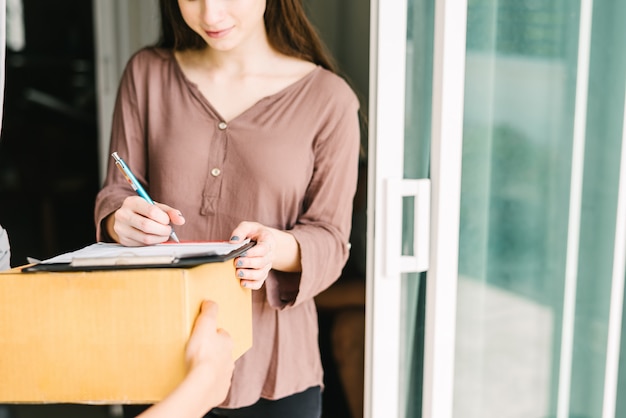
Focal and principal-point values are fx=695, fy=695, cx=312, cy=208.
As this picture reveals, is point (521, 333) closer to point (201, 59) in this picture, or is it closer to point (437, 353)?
point (437, 353)

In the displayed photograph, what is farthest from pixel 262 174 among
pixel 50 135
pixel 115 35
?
pixel 50 135

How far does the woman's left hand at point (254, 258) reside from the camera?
1.04m

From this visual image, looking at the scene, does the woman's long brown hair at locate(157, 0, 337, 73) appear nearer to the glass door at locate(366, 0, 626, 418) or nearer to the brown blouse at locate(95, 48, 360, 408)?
the brown blouse at locate(95, 48, 360, 408)

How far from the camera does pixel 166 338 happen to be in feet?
2.72

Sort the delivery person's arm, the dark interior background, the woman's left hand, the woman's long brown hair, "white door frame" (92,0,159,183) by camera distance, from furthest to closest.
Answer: the dark interior background < "white door frame" (92,0,159,183) < the woman's long brown hair < the woman's left hand < the delivery person's arm

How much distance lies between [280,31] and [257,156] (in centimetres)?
29

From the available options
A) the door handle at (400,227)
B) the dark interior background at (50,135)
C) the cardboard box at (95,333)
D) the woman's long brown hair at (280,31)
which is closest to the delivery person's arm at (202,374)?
the cardboard box at (95,333)

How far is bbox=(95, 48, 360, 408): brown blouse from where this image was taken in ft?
4.22

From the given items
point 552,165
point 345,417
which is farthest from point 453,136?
point 345,417

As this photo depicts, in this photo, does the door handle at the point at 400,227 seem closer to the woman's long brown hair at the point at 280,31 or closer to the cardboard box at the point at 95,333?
the woman's long brown hair at the point at 280,31

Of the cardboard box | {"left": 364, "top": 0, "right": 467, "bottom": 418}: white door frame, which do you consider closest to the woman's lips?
{"left": 364, "top": 0, "right": 467, "bottom": 418}: white door frame

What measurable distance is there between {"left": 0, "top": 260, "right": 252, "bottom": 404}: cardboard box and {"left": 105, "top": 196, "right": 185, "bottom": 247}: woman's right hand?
0.78 feet

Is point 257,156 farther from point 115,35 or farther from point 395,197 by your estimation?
point 115,35

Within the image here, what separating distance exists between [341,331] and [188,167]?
0.97 metres
